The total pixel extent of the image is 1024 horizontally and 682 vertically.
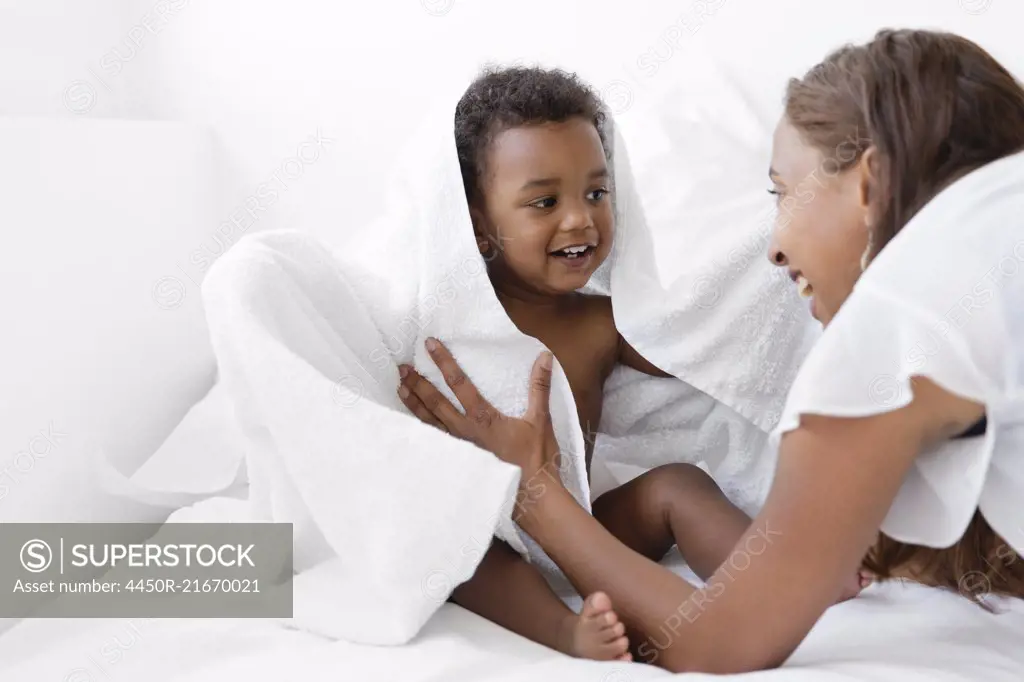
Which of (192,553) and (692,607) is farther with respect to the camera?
(192,553)

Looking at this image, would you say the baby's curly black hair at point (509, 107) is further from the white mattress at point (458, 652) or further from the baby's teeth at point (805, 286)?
the white mattress at point (458, 652)

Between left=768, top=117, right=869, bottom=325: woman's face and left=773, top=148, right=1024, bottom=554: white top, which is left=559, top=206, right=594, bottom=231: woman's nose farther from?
left=773, top=148, right=1024, bottom=554: white top

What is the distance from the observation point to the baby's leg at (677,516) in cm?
106

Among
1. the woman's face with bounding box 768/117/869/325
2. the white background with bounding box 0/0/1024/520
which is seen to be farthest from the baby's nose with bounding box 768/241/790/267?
the white background with bounding box 0/0/1024/520

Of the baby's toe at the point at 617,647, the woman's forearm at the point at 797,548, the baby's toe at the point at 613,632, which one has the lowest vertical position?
the baby's toe at the point at 617,647

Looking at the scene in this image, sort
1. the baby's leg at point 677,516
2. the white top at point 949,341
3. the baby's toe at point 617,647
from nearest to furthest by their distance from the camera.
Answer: the white top at point 949,341 → the baby's toe at point 617,647 → the baby's leg at point 677,516

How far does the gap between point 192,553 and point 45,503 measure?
0.21m

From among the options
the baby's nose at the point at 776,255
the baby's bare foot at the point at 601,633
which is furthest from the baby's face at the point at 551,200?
the baby's bare foot at the point at 601,633

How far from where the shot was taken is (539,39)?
176cm

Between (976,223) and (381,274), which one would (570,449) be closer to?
(381,274)

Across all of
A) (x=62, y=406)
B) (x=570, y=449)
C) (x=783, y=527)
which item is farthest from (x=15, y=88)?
(x=783, y=527)

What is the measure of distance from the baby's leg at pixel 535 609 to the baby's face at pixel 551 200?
34 cm

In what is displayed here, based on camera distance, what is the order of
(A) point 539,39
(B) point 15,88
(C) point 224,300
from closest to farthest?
(C) point 224,300 < (B) point 15,88 < (A) point 539,39

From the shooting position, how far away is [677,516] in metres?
1.11
